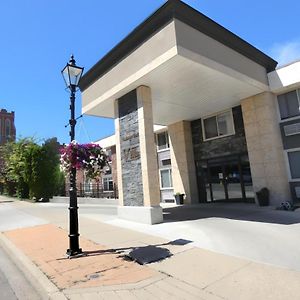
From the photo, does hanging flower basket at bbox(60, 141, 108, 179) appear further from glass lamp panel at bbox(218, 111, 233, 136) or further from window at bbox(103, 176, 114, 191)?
window at bbox(103, 176, 114, 191)

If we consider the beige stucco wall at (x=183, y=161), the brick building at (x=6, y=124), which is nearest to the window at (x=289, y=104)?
the beige stucco wall at (x=183, y=161)

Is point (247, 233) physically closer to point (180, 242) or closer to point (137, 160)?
point (180, 242)

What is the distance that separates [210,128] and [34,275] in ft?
45.4

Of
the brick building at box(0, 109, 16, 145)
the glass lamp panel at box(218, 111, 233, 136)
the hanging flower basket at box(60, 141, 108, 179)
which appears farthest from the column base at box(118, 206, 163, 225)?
the brick building at box(0, 109, 16, 145)

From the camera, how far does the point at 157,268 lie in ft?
18.3

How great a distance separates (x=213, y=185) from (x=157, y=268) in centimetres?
1211

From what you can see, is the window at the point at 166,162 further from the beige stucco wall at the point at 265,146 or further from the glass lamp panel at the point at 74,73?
the glass lamp panel at the point at 74,73

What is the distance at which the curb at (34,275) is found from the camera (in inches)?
183

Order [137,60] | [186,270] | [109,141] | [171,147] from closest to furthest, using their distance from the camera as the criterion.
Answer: [186,270] < [137,60] < [171,147] < [109,141]

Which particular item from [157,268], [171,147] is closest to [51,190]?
[171,147]

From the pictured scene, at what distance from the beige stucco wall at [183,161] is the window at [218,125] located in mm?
1269

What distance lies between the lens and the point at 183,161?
18094 mm

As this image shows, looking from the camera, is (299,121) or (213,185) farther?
(213,185)

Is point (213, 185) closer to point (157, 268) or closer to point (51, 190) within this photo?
point (157, 268)
